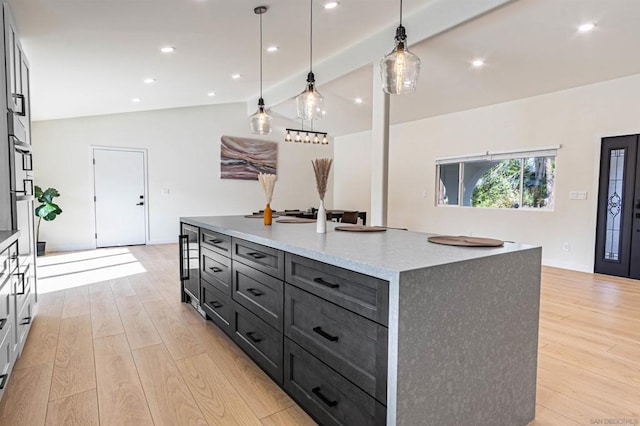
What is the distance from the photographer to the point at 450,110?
644 cm

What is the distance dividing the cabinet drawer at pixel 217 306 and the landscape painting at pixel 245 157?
17.7 feet

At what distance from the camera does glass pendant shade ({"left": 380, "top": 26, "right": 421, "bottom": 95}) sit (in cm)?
253

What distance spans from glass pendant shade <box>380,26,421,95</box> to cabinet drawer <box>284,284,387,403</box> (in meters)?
1.75

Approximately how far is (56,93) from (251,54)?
2.74 metres

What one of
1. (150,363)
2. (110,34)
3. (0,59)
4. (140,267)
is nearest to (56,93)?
(110,34)

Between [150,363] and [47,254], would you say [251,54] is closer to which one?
[150,363]

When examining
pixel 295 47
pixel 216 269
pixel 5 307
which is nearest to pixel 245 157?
pixel 295 47

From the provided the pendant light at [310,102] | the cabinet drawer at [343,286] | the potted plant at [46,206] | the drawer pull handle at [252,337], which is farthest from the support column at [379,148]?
the potted plant at [46,206]

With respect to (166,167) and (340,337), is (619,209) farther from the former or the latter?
(166,167)

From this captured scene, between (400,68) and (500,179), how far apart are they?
173 inches

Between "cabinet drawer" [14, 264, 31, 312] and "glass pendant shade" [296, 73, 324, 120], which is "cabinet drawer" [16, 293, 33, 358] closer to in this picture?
"cabinet drawer" [14, 264, 31, 312]

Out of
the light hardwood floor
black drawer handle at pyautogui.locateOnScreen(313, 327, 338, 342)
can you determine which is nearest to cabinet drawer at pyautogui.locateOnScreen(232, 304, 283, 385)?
the light hardwood floor

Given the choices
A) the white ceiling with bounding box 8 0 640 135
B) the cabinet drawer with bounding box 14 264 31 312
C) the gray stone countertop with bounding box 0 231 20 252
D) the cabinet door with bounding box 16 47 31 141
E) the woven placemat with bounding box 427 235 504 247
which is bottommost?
the cabinet drawer with bounding box 14 264 31 312

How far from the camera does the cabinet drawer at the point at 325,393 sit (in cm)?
128
